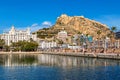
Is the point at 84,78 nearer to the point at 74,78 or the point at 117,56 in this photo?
the point at 74,78

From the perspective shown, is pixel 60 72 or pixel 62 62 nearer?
pixel 60 72

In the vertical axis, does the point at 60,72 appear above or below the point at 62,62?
below

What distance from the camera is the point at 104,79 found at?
2421 inches

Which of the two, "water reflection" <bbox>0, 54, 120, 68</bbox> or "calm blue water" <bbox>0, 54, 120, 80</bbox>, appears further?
"water reflection" <bbox>0, 54, 120, 68</bbox>

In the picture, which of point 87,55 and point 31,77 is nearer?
point 31,77

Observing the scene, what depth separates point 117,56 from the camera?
424 feet

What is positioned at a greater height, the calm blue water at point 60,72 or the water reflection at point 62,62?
the water reflection at point 62,62

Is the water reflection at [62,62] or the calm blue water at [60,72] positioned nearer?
the calm blue water at [60,72]

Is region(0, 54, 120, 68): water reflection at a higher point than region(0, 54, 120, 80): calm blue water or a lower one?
higher

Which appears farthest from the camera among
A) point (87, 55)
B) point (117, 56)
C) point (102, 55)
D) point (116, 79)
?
point (87, 55)

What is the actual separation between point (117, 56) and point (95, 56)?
2344 cm

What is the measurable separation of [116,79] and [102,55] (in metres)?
85.1

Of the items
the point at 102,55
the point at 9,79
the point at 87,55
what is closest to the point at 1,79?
the point at 9,79

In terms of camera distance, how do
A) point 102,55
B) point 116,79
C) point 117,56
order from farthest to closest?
point 102,55 < point 117,56 < point 116,79
